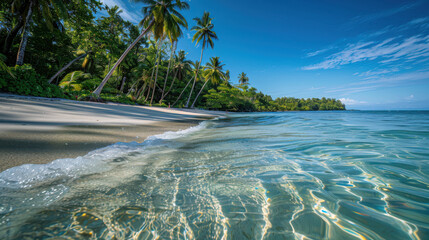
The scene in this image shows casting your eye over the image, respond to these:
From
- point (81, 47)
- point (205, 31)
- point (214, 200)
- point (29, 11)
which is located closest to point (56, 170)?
point (214, 200)

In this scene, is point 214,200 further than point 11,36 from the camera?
No

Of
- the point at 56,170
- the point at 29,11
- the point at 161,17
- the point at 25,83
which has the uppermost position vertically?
the point at 161,17

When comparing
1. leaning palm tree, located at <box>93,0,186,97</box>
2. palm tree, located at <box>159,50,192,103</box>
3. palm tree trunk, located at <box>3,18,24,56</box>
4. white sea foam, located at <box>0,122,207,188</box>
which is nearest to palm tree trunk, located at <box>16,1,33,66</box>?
palm tree trunk, located at <box>3,18,24,56</box>

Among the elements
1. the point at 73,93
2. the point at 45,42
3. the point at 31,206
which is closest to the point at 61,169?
the point at 31,206

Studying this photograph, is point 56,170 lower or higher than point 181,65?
lower

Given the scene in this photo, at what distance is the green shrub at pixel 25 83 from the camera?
7.51 meters

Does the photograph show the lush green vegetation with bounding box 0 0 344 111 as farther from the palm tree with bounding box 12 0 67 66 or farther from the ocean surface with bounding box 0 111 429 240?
the ocean surface with bounding box 0 111 429 240

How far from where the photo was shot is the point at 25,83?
7938 mm

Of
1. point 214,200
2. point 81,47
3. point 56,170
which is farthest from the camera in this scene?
point 81,47

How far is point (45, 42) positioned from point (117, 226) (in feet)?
68.7

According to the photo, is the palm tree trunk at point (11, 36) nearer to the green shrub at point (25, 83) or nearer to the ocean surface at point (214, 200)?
the green shrub at point (25, 83)

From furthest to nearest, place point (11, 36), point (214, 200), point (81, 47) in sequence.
→ point (81, 47) → point (11, 36) → point (214, 200)

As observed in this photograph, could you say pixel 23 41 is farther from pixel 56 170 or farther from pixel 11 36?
pixel 56 170

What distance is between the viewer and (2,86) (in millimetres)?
7422
